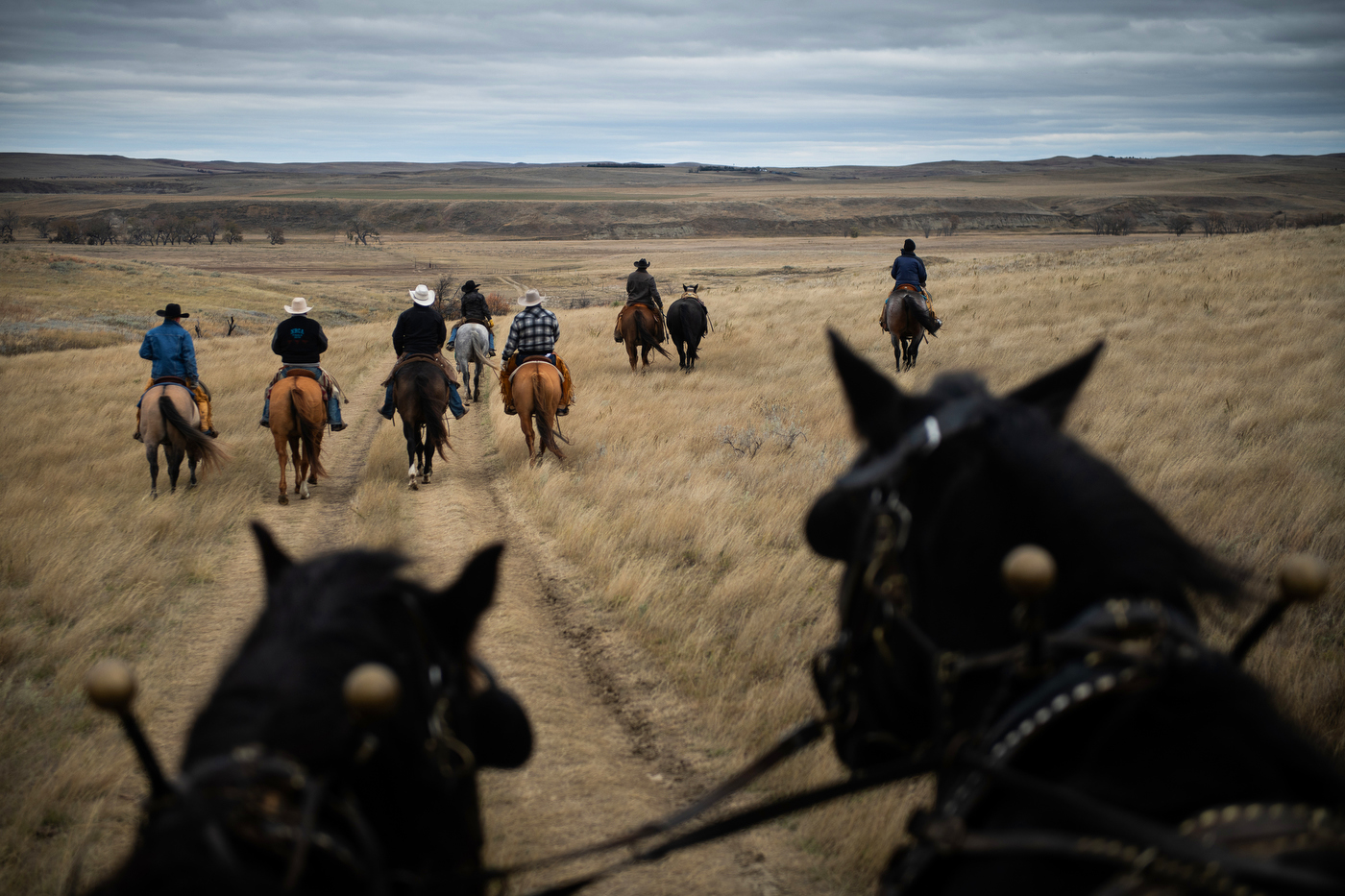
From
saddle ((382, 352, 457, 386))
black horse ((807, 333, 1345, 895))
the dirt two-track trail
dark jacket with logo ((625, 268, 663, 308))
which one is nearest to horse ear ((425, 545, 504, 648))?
the dirt two-track trail

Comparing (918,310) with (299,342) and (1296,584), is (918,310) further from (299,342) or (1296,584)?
(1296,584)

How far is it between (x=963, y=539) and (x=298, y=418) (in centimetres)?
921

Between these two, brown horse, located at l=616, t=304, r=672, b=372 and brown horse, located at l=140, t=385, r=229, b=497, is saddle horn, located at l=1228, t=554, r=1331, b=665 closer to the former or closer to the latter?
brown horse, located at l=140, t=385, r=229, b=497

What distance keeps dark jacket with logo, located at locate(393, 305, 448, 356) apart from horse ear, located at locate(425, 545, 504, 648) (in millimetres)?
8781

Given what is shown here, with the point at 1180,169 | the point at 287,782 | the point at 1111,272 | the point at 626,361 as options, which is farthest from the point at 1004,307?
the point at 1180,169

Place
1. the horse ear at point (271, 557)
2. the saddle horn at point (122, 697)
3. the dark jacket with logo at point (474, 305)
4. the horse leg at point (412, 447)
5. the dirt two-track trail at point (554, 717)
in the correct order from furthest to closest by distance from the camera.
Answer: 1. the dark jacket with logo at point (474, 305)
2. the horse leg at point (412, 447)
3. the dirt two-track trail at point (554, 717)
4. the horse ear at point (271, 557)
5. the saddle horn at point (122, 697)

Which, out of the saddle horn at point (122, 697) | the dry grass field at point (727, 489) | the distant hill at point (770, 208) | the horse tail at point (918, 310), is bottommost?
the dry grass field at point (727, 489)

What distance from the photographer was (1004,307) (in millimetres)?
19359

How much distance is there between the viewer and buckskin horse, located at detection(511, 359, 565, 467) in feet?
33.2

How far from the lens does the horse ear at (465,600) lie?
181cm

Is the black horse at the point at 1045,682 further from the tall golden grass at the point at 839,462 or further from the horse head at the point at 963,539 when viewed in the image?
the tall golden grass at the point at 839,462

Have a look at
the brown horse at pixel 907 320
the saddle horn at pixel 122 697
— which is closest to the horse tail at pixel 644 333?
the brown horse at pixel 907 320

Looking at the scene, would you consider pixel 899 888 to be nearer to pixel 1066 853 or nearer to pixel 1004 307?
pixel 1066 853

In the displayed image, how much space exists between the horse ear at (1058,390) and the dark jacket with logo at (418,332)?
360 inches
